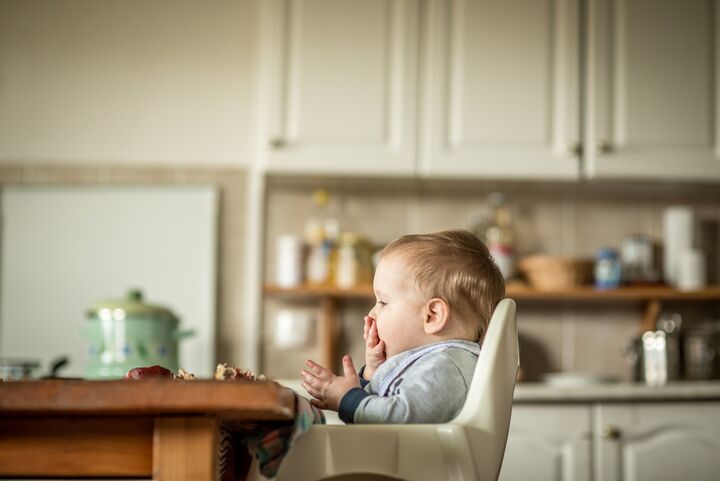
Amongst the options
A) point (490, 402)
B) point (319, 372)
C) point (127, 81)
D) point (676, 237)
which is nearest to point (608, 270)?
point (676, 237)

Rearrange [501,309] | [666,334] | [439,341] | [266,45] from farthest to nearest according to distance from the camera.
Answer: [666,334] < [266,45] < [439,341] < [501,309]

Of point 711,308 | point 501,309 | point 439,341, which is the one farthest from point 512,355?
point 711,308

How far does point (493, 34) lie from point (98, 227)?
1.40 meters

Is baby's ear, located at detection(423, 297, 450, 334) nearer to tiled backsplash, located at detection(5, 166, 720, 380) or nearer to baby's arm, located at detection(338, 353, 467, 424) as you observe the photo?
baby's arm, located at detection(338, 353, 467, 424)

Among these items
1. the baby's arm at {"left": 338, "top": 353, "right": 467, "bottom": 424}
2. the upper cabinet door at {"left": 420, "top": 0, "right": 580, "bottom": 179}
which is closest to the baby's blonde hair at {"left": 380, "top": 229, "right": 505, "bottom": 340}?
the baby's arm at {"left": 338, "top": 353, "right": 467, "bottom": 424}

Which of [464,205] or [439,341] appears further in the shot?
[464,205]

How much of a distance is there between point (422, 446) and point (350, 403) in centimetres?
17

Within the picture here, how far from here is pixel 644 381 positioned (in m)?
3.12

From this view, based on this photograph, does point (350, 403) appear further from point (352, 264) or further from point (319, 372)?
point (352, 264)

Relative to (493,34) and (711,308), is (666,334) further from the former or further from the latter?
(493,34)

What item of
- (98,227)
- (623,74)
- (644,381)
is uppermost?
(623,74)

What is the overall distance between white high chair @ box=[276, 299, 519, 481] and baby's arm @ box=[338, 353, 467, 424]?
75mm

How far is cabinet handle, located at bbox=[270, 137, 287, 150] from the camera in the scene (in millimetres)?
2896

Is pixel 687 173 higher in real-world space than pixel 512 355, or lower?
higher
